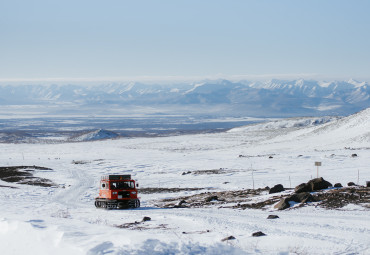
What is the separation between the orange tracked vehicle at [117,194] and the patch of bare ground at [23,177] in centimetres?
1991

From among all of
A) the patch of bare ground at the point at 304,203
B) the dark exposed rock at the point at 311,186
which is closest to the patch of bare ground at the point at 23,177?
the patch of bare ground at the point at 304,203

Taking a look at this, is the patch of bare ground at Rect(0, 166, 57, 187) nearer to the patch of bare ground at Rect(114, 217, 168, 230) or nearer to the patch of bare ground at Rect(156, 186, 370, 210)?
the patch of bare ground at Rect(156, 186, 370, 210)

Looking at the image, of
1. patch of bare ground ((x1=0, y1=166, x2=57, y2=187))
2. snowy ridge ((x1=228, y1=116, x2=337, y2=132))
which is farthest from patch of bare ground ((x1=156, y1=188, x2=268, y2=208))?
snowy ridge ((x1=228, y1=116, x2=337, y2=132))

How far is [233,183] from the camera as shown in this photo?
117 feet

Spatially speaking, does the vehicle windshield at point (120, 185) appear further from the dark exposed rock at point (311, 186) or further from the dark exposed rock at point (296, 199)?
the dark exposed rock at point (311, 186)

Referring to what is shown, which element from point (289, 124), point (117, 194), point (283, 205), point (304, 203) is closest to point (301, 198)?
point (304, 203)

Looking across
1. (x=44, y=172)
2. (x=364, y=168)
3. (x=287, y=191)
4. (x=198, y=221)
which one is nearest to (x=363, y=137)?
(x=364, y=168)

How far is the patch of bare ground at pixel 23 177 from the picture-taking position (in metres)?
42.8

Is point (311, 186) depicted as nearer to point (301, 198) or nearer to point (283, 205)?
point (301, 198)

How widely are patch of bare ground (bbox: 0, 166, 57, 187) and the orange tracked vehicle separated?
784 inches

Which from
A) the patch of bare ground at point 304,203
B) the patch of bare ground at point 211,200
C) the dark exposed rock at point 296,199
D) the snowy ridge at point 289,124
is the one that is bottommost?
the snowy ridge at point 289,124

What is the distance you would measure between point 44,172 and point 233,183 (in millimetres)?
26569

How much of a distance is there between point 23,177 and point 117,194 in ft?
92.2

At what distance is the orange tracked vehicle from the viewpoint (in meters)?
22.4
